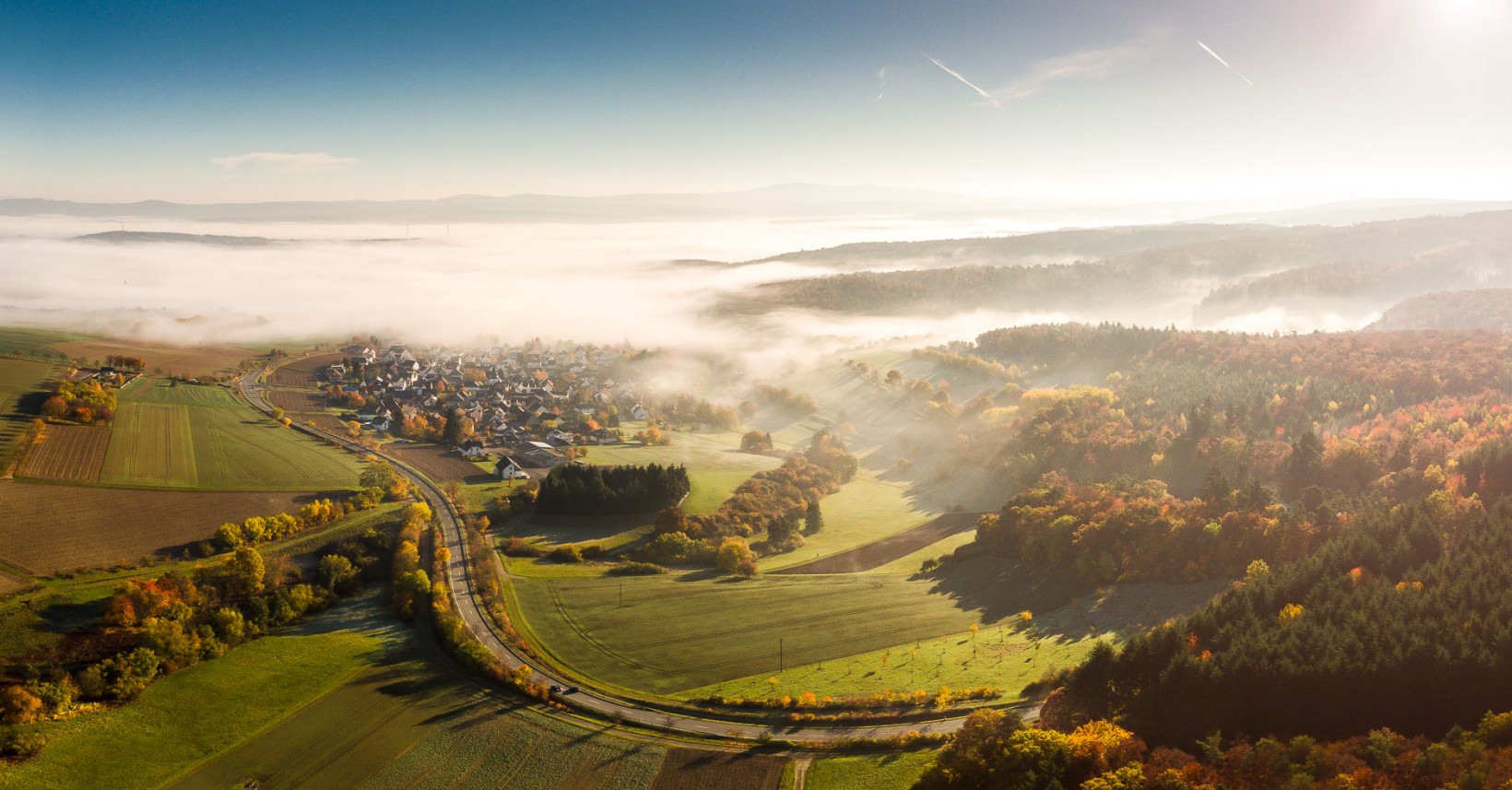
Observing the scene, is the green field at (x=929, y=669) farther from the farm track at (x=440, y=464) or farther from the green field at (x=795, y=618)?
the farm track at (x=440, y=464)

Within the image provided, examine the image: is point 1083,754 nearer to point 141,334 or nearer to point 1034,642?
point 1034,642

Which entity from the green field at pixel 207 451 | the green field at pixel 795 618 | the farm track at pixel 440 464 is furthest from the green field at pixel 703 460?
the green field at pixel 207 451

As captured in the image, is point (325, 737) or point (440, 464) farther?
point (440, 464)

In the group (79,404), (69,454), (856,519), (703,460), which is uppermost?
(79,404)

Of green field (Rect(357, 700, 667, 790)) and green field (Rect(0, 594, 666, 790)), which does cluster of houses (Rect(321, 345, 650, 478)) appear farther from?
green field (Rect(357, 700, 667, 790))

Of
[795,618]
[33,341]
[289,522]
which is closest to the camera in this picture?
[795,618]

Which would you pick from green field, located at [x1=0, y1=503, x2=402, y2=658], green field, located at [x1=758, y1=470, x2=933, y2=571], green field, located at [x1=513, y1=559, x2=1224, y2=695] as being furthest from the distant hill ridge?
green field, located at [x1=0, y1=503, x2=402, y2=658]

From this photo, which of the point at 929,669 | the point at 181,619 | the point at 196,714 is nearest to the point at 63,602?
the point at 181,619

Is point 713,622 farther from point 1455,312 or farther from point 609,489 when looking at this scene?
point 1455,312
